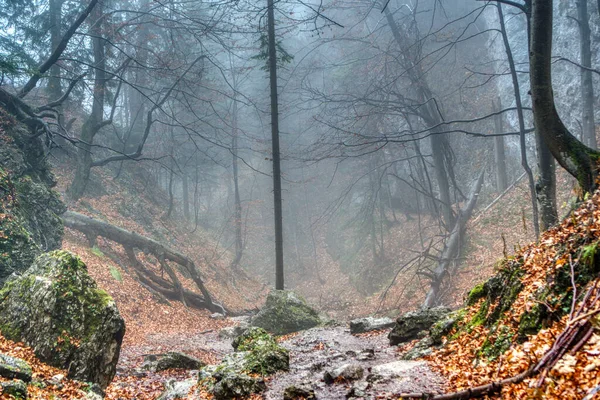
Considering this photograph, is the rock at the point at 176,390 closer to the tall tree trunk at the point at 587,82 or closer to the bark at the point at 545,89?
the bark at the point at 545,89

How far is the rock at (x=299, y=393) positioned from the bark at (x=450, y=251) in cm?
1040

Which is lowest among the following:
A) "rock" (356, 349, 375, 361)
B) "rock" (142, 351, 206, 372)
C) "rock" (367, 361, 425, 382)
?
"rock" (142, 351, 206, 372)

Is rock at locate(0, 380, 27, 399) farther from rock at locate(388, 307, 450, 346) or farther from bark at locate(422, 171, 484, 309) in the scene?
bark at locate(422, 171, 484, 309)

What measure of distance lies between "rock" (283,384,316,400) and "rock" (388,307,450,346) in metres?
3.25

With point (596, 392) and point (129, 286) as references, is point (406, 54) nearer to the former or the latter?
point (129, 286)

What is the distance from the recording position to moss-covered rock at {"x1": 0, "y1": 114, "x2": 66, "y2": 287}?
29.5ft

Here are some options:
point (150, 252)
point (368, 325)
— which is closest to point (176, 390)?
point (368, 325)

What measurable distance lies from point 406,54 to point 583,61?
654 centimetres

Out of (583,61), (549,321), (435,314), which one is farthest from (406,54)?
(549,321)

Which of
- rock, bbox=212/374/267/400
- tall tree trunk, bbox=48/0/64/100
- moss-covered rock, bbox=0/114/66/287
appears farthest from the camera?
tall tree trunk, bbox=48/0/64/100

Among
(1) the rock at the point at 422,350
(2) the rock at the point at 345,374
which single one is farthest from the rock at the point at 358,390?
(1) the rock at the point at 422,350

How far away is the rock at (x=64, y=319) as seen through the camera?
6.07 meters

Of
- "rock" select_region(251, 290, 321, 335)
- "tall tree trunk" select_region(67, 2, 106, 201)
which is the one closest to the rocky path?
"rock" select_region(251, 290, 321, 335)

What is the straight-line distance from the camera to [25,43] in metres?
18.1
